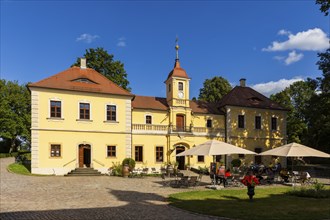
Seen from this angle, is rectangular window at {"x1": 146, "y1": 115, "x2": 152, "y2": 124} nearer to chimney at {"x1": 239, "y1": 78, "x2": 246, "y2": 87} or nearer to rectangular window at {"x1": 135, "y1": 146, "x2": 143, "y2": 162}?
rectangular window at {"x1": 135, "y1": 146, "x2": 143, "y2": 162}

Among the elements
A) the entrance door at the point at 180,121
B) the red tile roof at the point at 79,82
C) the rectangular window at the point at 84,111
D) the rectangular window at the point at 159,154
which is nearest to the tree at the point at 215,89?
the entrance door at the point at 180,121

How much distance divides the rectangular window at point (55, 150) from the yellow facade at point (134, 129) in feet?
0.27

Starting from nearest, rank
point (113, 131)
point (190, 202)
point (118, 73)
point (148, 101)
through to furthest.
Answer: point (190, 202) → point (113, 131) → point (148, 101) → point (118, 73)

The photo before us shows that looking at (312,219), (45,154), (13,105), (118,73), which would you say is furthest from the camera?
(13,105)

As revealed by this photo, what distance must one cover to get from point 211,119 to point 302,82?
27.7 metres

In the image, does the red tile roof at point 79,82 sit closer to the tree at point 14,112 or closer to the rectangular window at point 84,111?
the rectangular window at point 84,111

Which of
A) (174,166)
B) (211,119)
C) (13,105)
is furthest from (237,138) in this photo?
(13,105)

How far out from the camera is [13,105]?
51.8 meters

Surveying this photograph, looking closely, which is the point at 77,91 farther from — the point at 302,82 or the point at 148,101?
the point at 302,82

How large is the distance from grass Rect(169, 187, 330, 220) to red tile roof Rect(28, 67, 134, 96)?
653 inches

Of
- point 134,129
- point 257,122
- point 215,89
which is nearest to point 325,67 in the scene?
point 257,122

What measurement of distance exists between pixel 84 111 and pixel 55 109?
2476 mm

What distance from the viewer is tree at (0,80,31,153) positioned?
47.8 meters

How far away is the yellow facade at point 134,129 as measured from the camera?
2609 centimetres
